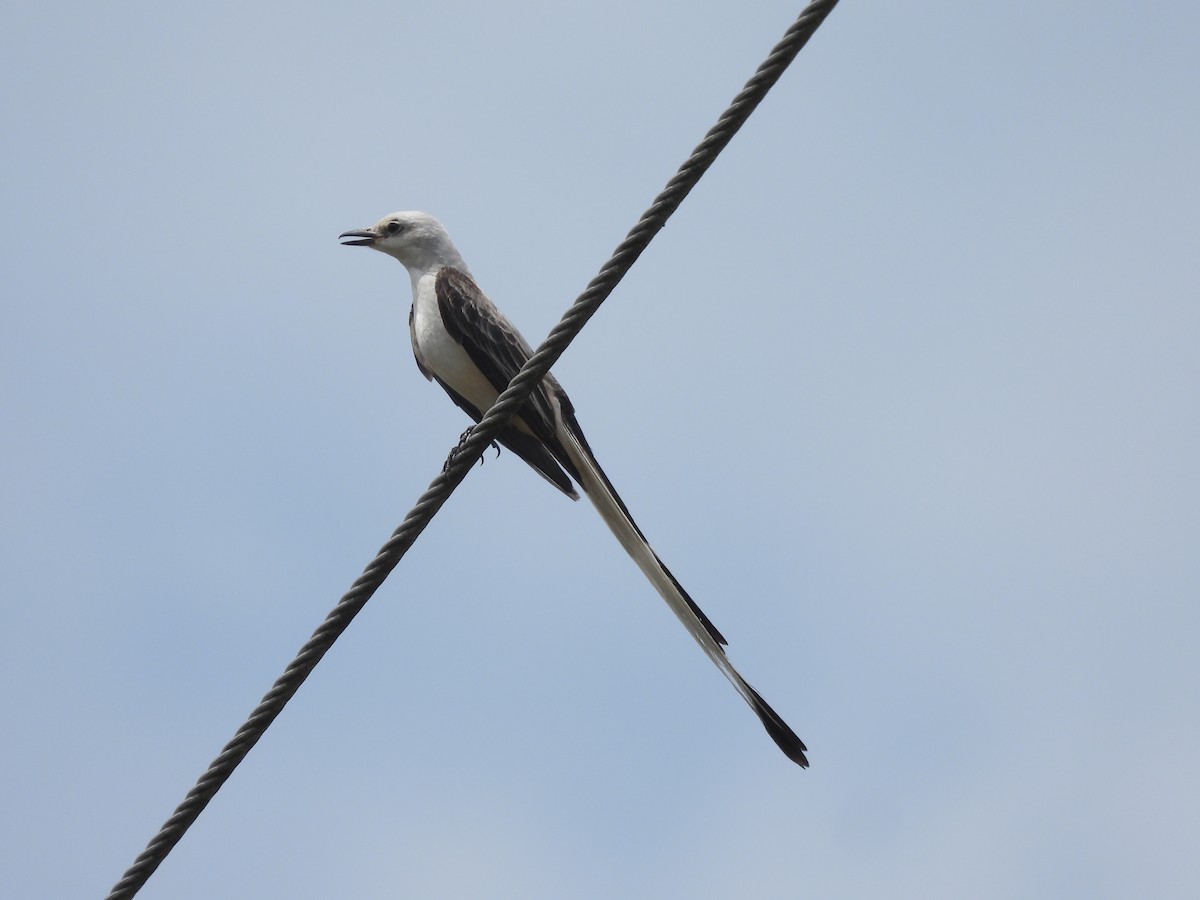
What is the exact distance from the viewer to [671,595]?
15.1 feet

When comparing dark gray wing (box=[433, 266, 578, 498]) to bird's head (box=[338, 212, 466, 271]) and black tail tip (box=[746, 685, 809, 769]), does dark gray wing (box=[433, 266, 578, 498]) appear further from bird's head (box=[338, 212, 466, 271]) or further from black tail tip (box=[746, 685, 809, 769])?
black tail tip (box=[746, 685, 809, 769])

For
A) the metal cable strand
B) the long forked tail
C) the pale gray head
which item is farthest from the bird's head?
the metal cable strand

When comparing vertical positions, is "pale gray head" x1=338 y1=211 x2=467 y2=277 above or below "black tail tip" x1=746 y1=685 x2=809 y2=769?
above

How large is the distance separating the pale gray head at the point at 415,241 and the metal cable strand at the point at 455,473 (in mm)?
2734

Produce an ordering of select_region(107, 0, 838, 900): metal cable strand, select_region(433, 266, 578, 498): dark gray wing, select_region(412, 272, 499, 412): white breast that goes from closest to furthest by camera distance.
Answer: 1. select_region(107, 0, 838, 900): metal cable strand
2. select_region(433, 266, 578, 498): dark gray wing
3. select_region(412, 272, 499, 412): white breast

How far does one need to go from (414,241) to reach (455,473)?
9.35 ft

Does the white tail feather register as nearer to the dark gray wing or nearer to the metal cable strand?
the dark gray wing

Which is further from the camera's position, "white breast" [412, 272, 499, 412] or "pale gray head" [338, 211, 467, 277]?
"pale gray head" [338, 211, 467, 277]

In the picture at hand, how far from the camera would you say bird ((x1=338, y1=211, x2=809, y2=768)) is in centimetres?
454

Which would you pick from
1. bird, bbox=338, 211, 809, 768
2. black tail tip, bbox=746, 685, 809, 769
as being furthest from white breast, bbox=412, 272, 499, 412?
black tail tip, bbox=746, 685, 809, 769

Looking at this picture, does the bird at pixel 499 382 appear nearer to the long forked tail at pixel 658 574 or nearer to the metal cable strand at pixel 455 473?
the long forked tail at pixel 658 574

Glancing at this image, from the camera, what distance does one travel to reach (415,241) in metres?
6.27

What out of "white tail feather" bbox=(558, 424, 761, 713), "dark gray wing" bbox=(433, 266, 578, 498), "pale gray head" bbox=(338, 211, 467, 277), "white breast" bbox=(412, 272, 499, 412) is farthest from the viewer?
"pale gray head" bbox=(338, 211, 467, 277)

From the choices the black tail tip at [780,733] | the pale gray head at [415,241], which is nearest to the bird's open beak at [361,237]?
the pale gray head at [415,241]
